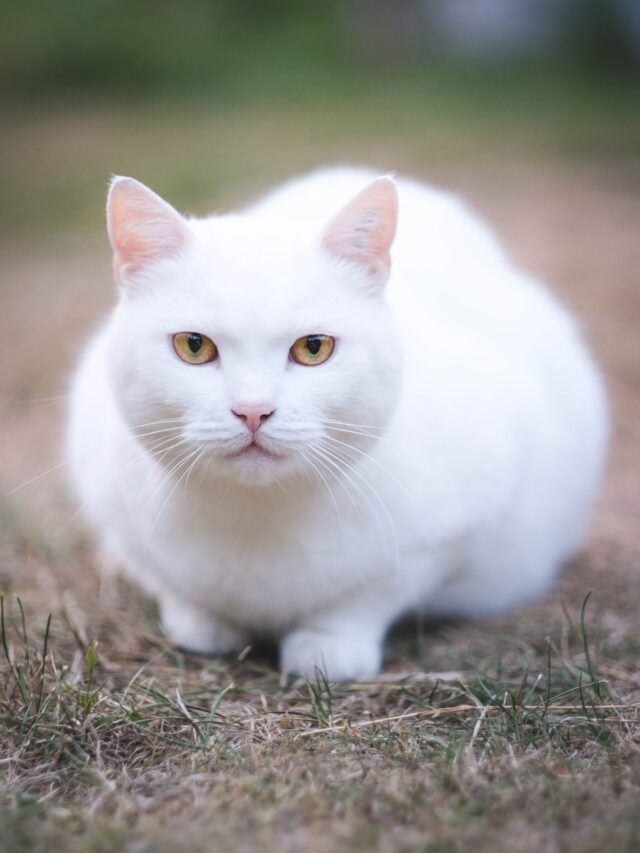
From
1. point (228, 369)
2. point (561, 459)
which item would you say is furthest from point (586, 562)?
point (228, 369)

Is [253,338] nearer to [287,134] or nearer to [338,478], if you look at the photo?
[338,478]

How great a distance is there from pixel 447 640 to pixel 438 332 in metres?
0.78

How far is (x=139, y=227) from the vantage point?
1969 mm

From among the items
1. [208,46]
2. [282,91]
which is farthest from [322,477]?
[208,46]

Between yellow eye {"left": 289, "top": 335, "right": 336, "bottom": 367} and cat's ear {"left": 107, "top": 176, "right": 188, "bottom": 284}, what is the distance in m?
0.33

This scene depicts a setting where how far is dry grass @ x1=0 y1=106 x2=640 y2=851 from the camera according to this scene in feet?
4.85

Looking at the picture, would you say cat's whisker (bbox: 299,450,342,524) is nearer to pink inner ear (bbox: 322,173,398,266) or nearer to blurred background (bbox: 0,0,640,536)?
pink inner ear (bbox: 322,173,398,266)

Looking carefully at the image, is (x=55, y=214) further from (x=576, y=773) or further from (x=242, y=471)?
(x=576, y=773)

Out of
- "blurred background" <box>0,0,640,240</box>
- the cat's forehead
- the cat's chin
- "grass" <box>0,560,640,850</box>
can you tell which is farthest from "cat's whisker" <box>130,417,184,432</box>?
"blurred background" <box>0,0,640,240</box>

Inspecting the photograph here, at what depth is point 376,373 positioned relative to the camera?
195 cm

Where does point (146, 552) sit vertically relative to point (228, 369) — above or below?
below

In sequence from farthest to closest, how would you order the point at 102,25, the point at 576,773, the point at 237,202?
the point at 102,25 < the point at 237,202 < the point at 576,773

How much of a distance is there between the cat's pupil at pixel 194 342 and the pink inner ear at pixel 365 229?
0.34 metres

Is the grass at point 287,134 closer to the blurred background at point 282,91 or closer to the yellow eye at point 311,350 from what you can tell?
the blurred background at point 282,91
